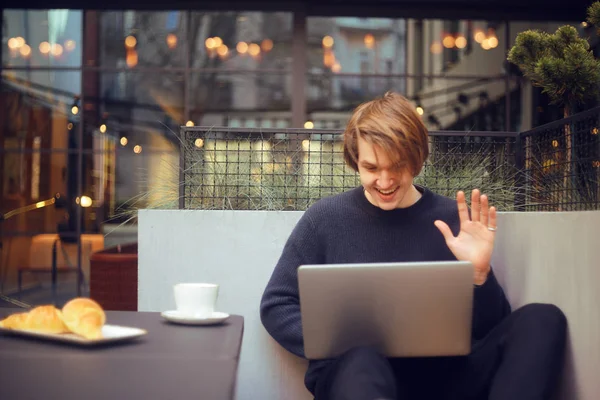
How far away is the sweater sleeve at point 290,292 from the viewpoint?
2.38 meters

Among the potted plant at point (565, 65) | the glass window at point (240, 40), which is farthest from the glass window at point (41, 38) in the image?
the potted plant at point (565, 65)

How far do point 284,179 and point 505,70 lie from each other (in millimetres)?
5278

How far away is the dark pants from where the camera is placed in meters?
1.88

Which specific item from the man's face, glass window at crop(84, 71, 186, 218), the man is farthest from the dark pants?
glass window at crop(84, 71, 186, 218)

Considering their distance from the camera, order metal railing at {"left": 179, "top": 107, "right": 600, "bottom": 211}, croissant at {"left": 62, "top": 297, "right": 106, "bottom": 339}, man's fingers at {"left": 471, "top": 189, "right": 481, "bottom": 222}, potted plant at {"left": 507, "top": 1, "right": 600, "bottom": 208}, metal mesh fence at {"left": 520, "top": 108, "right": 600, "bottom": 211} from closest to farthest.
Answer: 1. croissant at {"left": 62, "top": 297, "right": 106, "bottom": 339}
2. man's fingers at {"left": 471, "top": 189, "right": 481, "bottom": 222}
3. metal mesh fence at {"left": 520, "top": 108, "right": 600, "bottom": 211}
4. potted plant at {"left": 507, "top": 1, "right": 600, "bottom": 208}
5. metal railing at {"left": 179, "top": 107, "right": 600, "bottom": 211}

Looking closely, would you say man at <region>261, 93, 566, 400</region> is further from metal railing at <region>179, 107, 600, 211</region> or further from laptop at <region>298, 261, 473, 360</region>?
metal railing at <region>179, 107, 600, 211</region>

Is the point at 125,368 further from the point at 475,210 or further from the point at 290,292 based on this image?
the point at 475,210

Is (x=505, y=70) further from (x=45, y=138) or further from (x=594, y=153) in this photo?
(x=594, y=153)

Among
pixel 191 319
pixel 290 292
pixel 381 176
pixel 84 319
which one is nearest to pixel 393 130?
pixel 381 176

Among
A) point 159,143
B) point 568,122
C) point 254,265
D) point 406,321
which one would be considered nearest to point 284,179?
point 254,265

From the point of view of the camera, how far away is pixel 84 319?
4.96ft

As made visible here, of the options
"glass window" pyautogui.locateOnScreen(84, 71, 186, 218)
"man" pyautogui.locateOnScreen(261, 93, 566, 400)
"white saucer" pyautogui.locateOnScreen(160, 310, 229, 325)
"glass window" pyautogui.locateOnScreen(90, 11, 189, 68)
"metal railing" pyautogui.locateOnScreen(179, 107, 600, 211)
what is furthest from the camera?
"glass window" pyautogui.locateOnScreen(90, 11, 189, 68)

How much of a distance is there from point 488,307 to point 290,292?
59 cm

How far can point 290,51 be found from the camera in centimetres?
817
